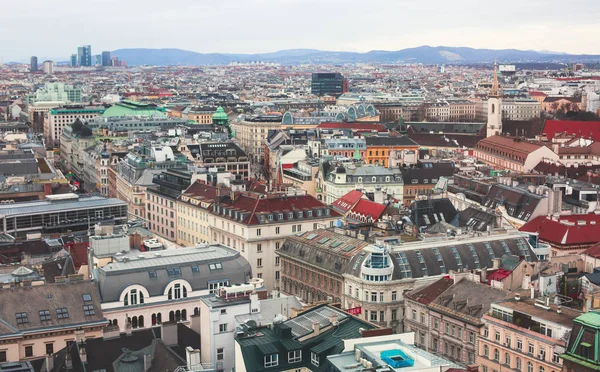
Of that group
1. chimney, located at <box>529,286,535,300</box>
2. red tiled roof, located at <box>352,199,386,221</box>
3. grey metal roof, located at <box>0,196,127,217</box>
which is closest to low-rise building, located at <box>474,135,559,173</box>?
red tiled roof, located at <box>352,199,386,221</box>

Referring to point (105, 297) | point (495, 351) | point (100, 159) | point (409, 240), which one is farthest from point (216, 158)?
point (495, 351)

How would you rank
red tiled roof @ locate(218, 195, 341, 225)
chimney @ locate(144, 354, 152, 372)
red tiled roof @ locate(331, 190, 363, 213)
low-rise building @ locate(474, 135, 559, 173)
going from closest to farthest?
chimney @ locate(144, 354, 152, 372) → red tiled roof @ locate(218, 195, 341, 225) → red tiled roof @ locate(331, 190, 363, 213) → low-rise building @ locate(474, 135, 559, 173)

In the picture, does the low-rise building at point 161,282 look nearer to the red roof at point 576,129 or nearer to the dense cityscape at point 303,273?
the dense cityscape at point 303,273

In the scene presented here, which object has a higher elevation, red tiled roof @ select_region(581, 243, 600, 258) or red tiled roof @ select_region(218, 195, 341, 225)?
red tiled roof @ select_region(218, 195, 341, 225)

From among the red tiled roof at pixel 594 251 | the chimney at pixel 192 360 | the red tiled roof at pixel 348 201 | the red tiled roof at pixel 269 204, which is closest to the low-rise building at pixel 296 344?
the chimney at pixel 192 360

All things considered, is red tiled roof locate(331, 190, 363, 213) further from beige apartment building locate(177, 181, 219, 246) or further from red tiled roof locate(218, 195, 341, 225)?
beige apartment building locate(177, 181, 219, 246)

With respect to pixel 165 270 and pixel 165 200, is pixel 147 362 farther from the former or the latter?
pixel 165 200

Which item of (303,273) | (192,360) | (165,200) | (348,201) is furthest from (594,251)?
(165,200)
